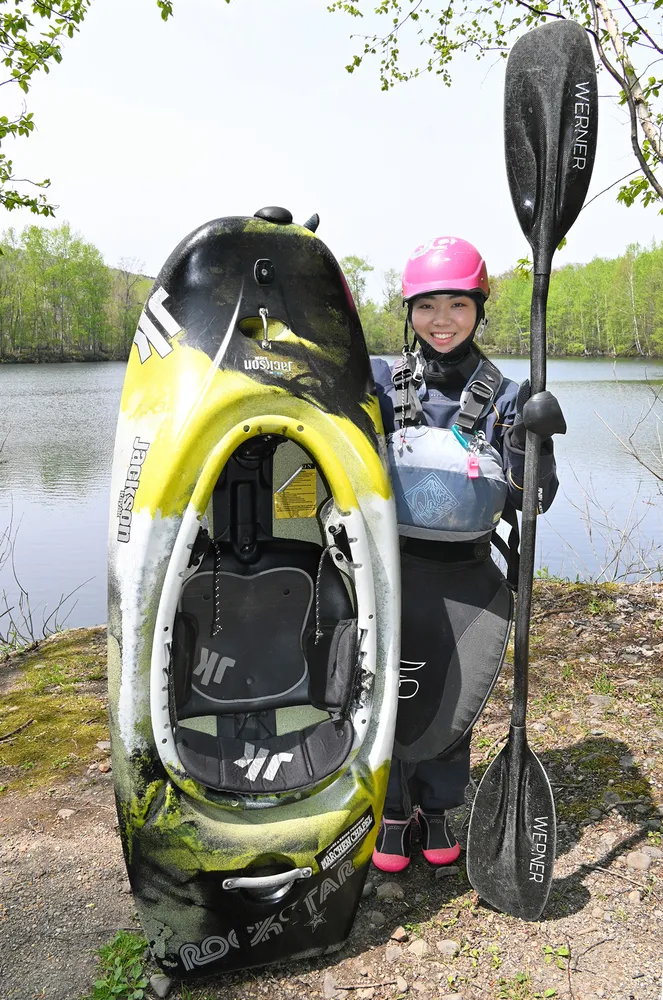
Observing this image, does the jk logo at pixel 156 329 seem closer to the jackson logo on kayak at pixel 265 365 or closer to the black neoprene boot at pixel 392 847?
the jackson logo on kayak at pixel 265 365

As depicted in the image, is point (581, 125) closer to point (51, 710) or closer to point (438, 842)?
point (438, 842)

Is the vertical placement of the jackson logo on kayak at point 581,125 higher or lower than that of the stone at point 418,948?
higher

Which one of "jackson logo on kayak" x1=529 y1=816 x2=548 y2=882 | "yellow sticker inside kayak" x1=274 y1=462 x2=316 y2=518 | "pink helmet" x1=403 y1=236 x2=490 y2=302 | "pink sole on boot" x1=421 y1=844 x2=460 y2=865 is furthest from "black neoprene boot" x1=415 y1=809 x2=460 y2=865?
"pink helmet" x1=403 y1=236 x2=490 y2=302

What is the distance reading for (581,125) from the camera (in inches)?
89.5

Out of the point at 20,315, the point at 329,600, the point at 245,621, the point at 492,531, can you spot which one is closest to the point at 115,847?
the point at 245,621

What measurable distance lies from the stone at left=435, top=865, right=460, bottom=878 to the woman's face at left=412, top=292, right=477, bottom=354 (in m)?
1.70

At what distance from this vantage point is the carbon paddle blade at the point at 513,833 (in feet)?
7.63

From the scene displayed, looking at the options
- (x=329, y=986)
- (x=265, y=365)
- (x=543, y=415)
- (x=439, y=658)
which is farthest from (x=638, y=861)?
(x=265, y=365)

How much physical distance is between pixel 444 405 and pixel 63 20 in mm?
3831

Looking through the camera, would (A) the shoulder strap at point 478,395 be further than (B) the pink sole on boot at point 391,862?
No

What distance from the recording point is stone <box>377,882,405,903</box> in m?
2.44

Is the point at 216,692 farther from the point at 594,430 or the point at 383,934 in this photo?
the point at 594,430

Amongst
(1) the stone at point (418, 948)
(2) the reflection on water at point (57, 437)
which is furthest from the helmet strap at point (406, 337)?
(2) the reflection on water at point (57, 437)

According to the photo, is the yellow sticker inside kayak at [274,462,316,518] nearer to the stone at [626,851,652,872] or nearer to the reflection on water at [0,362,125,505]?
the stone at [626,851,652,872]
